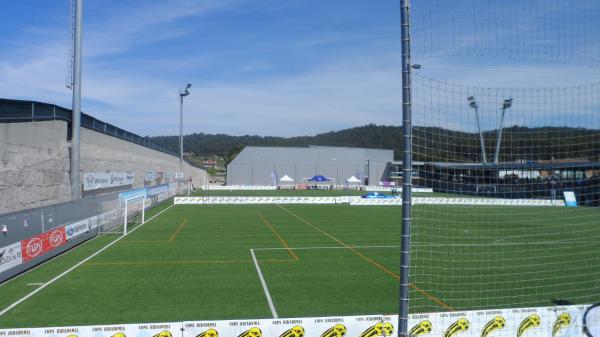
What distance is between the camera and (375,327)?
313 inches

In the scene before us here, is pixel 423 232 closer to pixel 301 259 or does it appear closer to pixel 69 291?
pixel 301 259

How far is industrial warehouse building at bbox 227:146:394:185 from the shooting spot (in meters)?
81.4

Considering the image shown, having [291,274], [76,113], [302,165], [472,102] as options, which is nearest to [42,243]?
[76,113]

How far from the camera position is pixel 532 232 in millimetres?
24969

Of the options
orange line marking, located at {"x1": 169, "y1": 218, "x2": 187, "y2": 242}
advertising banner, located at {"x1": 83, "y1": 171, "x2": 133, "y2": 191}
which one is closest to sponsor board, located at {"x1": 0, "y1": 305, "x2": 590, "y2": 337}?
orange line marking, located at {"x1": 169, "y1": 218, "x2": 187, "y2": 242}

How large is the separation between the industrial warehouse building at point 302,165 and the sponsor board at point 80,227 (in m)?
58.4

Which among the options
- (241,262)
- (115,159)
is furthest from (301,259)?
(115,159)

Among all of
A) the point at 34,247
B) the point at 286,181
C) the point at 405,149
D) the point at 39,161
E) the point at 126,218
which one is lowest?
the point at 34,247

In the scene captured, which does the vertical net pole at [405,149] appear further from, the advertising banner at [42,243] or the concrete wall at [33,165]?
the concrete wall at [33,165]

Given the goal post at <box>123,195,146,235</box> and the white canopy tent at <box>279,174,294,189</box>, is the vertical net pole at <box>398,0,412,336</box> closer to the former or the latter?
the goal post at <box>123,195,146,235</box>

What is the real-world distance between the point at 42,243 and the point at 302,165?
68530mm

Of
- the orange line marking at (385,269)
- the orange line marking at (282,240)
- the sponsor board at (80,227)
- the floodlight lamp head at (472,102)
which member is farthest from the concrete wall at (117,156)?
the floodlight lamp head at (472,102)

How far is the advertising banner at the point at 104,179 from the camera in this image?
23031 mm

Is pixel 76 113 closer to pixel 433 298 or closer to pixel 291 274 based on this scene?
pixel 291 274
